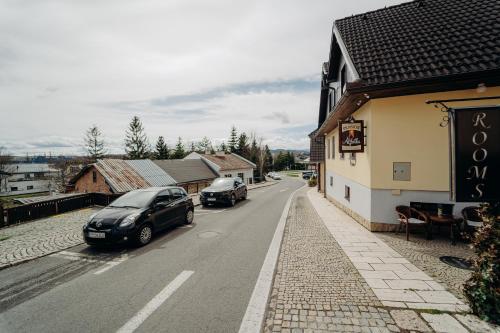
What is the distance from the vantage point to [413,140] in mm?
6781

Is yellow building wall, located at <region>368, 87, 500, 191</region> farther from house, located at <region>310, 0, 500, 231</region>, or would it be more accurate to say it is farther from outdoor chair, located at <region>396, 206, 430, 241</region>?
outdoor chair, located at <region>396, 206, 430, 241</region>

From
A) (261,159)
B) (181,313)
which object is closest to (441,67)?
(181,313)

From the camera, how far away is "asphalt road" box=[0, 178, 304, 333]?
3332mm

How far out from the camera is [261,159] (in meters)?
55.5

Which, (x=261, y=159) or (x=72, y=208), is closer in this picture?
(x=72, y=208)

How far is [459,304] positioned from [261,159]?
5215 centimetres

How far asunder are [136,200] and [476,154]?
28.2ft

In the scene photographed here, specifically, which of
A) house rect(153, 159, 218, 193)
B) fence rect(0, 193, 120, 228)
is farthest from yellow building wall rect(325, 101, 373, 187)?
house rect(153, 159, 218, 193)

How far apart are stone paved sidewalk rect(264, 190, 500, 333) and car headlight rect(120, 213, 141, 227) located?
427 cm

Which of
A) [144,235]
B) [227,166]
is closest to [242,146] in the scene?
[227,166]

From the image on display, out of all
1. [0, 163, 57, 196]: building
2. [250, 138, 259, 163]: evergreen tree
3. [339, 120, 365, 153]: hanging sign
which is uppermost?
[250, 138, 259, 163]: evergreen tree

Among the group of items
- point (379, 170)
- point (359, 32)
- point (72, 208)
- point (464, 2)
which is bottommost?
point (72, 208)

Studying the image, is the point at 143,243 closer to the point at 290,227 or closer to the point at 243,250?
the point at 243,250

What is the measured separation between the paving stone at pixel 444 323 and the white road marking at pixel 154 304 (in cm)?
402
